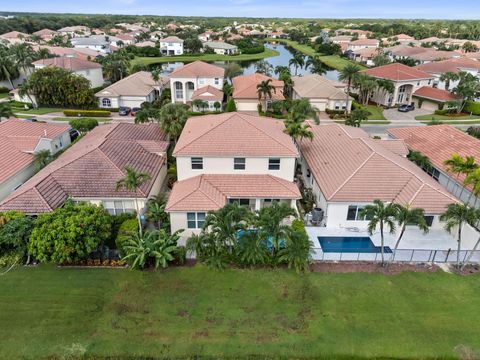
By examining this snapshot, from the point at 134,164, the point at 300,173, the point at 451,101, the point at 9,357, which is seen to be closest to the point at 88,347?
the point at 9,357

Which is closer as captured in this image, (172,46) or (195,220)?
(195,220)

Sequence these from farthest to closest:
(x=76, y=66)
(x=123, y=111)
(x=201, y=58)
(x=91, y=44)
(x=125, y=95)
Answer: (x=201, y=58) → (x=91, y=44) → (x=76, y=66) → (x=125, y=95) → (x=123, y=111)

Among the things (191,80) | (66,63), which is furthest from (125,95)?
(66,63)

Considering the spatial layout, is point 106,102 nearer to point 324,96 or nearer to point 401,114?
point 324,96

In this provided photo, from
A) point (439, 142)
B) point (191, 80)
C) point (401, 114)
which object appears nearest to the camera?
point (439, 142)

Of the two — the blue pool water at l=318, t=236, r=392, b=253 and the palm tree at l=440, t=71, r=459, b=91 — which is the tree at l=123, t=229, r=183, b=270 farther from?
the palm tree at l=440, t=71, r=459, b=91

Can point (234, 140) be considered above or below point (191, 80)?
above
